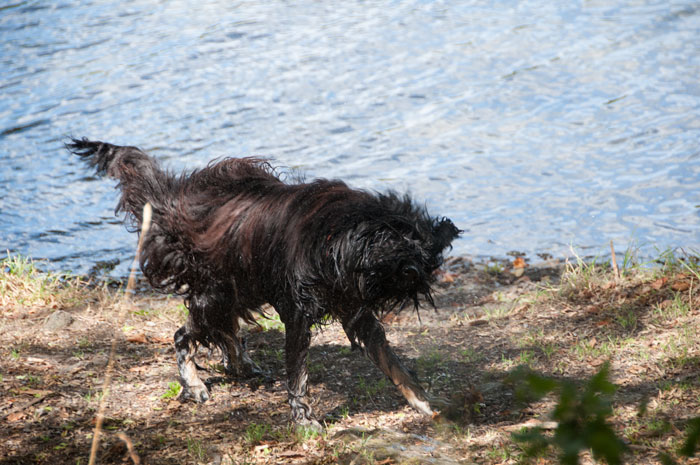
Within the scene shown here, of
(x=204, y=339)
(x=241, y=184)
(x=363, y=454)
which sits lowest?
(x=363, y=454)

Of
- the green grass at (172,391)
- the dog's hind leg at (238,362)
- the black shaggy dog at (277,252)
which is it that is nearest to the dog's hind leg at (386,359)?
the black shaggy dog at (277,252)

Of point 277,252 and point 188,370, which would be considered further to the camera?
point 188,370

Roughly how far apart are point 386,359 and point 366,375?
764 millimetres

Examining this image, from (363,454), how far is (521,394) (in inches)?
99.6

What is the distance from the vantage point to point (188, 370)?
4.70 metres

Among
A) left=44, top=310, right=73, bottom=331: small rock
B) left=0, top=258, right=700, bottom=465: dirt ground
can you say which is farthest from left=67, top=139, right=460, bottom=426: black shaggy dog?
left=44, top=310, right=73, bottom=331: small rock

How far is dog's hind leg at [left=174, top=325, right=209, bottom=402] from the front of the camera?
4.67 meters

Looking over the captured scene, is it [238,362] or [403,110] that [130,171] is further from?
[403,110]

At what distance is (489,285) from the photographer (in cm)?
687

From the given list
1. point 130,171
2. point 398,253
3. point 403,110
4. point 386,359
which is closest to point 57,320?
point 130,171

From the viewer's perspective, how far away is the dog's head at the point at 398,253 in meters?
3.59

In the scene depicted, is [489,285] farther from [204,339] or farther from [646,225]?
[204,339]

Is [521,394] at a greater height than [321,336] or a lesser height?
greater

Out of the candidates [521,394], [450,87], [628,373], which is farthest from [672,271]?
[450,87]
